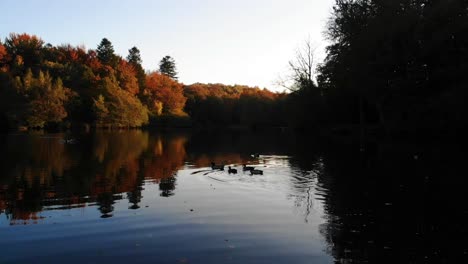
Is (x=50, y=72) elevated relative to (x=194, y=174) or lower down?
elevated

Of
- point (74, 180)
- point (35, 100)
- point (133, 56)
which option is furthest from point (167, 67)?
point (74, 180)

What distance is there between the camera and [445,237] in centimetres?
1041

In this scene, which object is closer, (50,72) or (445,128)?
(445,128)

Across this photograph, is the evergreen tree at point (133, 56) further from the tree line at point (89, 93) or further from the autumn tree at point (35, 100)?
the autumn tree at point (35, 100)

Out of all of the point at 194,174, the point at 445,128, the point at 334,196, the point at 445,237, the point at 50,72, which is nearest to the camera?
the point at 445,237

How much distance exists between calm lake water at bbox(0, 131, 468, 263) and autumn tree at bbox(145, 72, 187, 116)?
299 feet

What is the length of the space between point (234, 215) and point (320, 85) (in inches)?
2145

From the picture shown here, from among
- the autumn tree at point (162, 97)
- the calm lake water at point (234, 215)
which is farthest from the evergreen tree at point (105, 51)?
the calm lake water at point (234, 215)

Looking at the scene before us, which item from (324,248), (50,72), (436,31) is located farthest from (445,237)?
(50,72)

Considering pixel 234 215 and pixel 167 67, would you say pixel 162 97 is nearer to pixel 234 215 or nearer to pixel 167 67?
pixel 167 67

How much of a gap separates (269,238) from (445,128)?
3627cm

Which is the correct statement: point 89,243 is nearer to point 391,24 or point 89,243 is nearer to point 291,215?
point 291,215

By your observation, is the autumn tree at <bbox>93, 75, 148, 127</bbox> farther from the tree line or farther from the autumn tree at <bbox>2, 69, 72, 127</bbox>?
the autumn tree at <bbox>2, 69, 72, 127</bbox>

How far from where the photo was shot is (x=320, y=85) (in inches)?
2564
